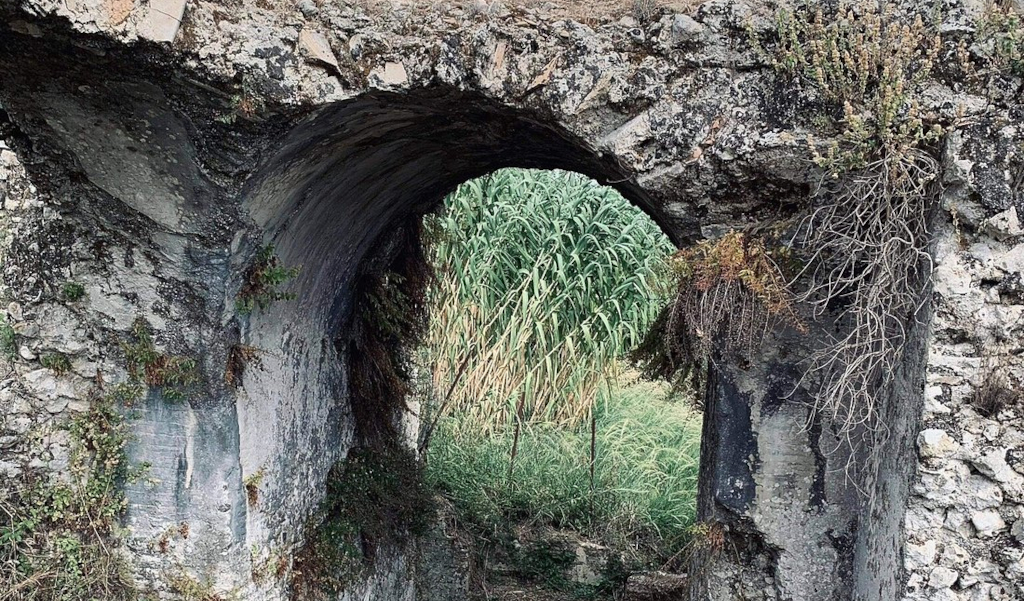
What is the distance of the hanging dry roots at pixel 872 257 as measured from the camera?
2.54 metres

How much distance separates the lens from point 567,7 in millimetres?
2852

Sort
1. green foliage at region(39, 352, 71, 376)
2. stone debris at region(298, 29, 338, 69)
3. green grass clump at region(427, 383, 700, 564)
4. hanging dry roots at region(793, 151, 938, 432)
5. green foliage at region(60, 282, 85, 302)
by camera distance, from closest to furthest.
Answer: hanging dry roots at region(793, 151, 938, 432)
stone debris at region(298, 29, 338, 69)
green foliage at region(60, 282, 85, 302)
green foliage at region(39, 352, 71, 376)
green grass clump at region(427, 383, 700, 564)

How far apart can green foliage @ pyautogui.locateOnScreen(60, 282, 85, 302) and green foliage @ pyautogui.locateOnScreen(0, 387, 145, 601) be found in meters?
0.39

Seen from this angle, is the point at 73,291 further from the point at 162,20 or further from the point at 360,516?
the point at 360,516

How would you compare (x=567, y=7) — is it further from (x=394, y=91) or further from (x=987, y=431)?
(x=987, y=431)

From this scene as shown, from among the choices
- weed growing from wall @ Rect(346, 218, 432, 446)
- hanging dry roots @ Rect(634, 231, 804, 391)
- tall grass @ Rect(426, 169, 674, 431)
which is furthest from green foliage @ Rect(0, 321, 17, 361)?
tall grass @ Rect(426, 169, 674, 431)

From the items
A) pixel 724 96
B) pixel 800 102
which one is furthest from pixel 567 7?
pixel 800 102

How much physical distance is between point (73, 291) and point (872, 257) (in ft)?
9.38

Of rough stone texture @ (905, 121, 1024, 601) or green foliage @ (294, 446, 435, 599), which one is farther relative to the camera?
green foliage @ (294, 446, 435, 599)

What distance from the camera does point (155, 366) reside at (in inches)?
131

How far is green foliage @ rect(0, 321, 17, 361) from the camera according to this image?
3420mm

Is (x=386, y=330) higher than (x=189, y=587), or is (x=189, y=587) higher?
(x=386, y=330)

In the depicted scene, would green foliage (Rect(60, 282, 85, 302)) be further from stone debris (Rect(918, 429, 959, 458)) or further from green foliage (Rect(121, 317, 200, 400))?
stone debris (Rect(918, 429, 959, 458))

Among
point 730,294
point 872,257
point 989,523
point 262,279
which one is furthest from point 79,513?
point 989,523
